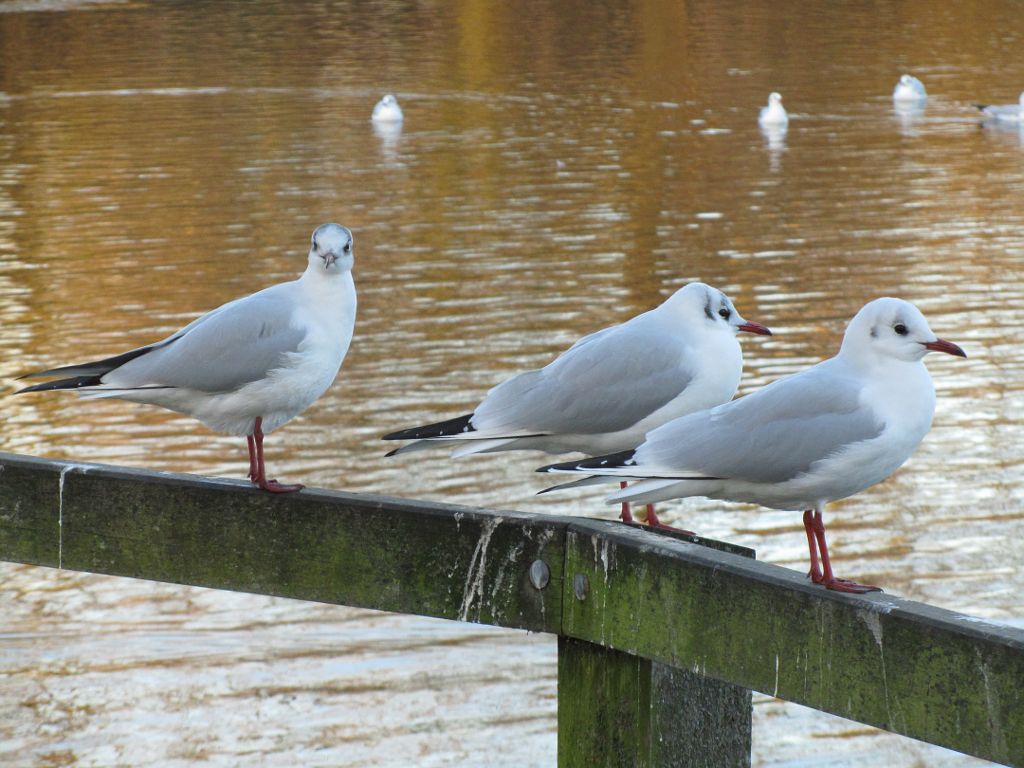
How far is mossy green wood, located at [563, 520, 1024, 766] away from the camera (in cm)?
228

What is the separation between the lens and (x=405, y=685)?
582cm

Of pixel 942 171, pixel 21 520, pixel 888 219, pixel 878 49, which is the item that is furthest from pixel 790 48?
pixel 21 520

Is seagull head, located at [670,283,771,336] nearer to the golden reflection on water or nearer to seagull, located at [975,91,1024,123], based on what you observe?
the golden reflection on water

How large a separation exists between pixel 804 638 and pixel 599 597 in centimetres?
39

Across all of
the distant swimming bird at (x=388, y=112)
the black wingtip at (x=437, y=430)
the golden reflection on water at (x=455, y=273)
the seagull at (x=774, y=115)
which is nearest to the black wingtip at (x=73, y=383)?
the black wingtip at (x=437, y=430)

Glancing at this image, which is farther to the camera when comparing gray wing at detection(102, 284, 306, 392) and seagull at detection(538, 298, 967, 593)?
gray wing at detection(102, 284, 306, 392)

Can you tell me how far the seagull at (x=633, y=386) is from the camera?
3.86 metres

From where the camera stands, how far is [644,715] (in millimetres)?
2748

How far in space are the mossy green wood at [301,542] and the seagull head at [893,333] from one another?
72 cm

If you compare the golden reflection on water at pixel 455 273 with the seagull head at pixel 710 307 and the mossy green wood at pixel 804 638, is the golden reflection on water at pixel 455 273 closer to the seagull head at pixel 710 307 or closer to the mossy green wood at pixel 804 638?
the seagull head at pixel 710 307

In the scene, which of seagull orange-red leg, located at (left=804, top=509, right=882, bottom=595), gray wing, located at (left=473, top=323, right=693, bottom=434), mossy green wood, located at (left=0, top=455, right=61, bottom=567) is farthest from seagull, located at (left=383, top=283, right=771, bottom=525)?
Result: mossy green wood, located at (left=0, top=455, right=61, bottom=567)

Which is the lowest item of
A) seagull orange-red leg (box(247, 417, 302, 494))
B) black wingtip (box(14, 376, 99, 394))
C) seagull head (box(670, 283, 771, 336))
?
seagull orange-red leg (box(247, 417, 302, 494))

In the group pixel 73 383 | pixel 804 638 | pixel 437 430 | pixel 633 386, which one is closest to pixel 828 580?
pixel 804 638

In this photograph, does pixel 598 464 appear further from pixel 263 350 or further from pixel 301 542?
pixel 263 350
